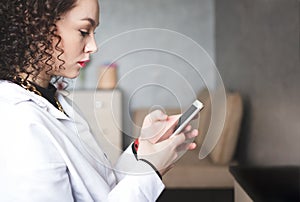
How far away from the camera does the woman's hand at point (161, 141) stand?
895 millimetres

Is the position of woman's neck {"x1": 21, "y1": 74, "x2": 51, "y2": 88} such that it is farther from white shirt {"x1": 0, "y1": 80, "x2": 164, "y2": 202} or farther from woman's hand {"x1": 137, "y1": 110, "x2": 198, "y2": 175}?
woman's hand {"x1": 137, "y1": 110, "x2": 198, "y2": 175}

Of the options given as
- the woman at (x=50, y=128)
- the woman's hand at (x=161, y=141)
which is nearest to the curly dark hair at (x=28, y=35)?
the woman at (x=50, y=128)

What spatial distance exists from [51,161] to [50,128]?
71 millimetres

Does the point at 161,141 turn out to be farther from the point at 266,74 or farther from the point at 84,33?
the point at 266,74

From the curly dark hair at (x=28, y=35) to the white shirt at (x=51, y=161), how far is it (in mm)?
49

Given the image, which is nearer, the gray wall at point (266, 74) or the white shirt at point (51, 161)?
the white shirt at point (51, 161)

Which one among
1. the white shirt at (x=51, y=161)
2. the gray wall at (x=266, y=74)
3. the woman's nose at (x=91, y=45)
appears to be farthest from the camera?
the gray wall at (x=266, y=74)

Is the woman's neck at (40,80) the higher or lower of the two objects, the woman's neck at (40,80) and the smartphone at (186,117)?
the higher

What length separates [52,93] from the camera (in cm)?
104

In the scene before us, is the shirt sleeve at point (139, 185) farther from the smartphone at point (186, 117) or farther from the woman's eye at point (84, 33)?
the woman's eye at point (84, 33)

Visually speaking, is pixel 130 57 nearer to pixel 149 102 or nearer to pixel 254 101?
pixel 254 101

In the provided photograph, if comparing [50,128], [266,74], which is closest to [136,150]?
[50,128]

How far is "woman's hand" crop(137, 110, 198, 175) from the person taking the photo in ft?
2.94

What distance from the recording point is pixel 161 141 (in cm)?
92
